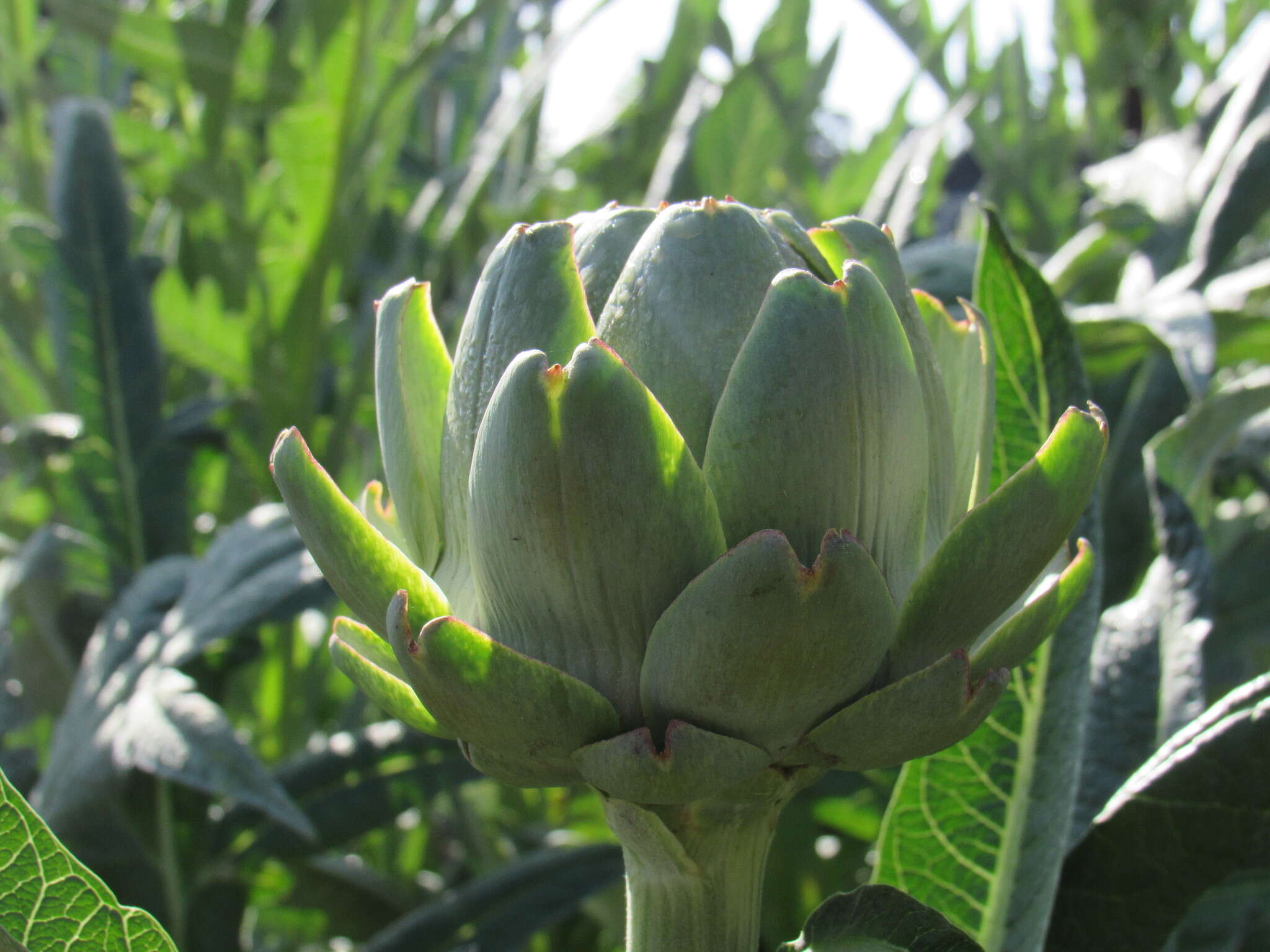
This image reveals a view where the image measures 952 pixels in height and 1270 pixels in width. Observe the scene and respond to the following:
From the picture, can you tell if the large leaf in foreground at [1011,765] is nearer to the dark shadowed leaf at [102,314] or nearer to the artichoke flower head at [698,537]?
the artichoke flower head at [698,537]

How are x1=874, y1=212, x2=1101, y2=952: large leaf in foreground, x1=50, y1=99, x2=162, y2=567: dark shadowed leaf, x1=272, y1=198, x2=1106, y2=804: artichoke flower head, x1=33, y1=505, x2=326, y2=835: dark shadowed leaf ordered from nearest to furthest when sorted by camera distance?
1. x1=272, y1=198, x2=1106, y2=804: artichoke flower head
2. x1=874, y1=212, x2=1101, y2=952: large leaf in foreground
3. x1=33, y1=505, x2=326, y2=835: dark shadowed leaf
4. x1=50, y1=99, x2=162, y2=567: dark shadowed leaf

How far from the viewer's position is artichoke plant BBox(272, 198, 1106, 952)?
11.1 inches

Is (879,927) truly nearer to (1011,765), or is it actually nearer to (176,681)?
(1011,765)

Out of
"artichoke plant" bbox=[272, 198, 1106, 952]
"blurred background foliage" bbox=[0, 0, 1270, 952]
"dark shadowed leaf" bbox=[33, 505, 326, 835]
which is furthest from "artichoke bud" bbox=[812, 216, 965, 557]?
"dark shadowed leaf" bbox=[33, 505, 326, 835]

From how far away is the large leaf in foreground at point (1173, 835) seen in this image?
1.20 ft

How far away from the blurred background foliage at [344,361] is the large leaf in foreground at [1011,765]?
0.08m

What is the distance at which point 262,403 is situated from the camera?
978 millimetres

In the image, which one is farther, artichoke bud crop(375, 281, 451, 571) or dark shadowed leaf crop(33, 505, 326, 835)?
dark shadowed leaf crop(33, 505, 326, 835)

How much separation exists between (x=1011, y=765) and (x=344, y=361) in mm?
925

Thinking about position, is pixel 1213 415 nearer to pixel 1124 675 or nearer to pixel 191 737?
pixel 1124 675

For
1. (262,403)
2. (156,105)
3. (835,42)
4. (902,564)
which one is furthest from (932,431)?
(156,105)

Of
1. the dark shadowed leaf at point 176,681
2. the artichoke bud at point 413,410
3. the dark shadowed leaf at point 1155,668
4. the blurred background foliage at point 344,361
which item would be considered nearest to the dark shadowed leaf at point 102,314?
the blurred background foliage at point 344,361

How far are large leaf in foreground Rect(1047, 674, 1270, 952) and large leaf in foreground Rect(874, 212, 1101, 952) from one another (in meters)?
0.02

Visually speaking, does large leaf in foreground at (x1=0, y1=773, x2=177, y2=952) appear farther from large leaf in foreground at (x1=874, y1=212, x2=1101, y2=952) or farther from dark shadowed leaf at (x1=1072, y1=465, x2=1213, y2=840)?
dark shadowed leaf at (x1=1072, y1=465, x2=1213, y2=840)
